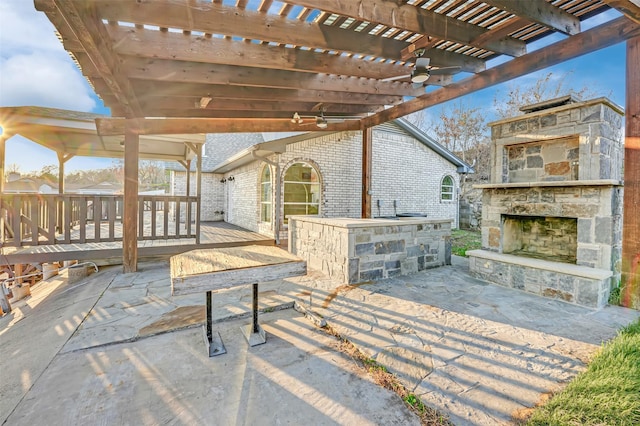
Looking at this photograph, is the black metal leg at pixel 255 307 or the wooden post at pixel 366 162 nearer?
the black metal leg at pixel 255 307

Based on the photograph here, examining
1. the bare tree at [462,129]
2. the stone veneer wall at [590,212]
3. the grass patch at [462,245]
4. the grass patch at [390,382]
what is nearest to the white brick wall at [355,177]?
the grass patch at [462,245]

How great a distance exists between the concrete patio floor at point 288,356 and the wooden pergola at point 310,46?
66.7 inches

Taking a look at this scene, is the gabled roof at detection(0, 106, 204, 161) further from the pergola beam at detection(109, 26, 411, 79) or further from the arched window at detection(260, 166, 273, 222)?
the pergola beam at detection(109, 26, 411, 79)

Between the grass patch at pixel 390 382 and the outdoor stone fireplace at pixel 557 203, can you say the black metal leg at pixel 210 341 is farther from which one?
the outdoor stone fireplace at pixel 557 203

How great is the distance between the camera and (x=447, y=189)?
1129 cm

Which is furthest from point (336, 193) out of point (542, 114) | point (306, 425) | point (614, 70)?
point (614, 70)

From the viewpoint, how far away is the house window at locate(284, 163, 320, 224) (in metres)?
7.54

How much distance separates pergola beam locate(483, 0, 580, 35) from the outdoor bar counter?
2.87 meters

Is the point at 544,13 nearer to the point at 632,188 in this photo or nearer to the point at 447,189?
the point at 632,188

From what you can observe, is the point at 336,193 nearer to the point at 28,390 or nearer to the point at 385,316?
the point at 385,316

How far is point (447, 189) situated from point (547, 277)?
322 inches

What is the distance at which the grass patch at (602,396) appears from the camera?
1.55m

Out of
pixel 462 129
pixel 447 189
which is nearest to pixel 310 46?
pixel 447 189

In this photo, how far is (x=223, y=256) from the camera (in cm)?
269
